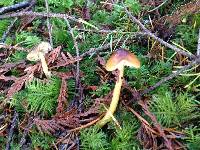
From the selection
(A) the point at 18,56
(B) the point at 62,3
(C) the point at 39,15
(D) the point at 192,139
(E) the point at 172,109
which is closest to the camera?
(D) the point at 192,139

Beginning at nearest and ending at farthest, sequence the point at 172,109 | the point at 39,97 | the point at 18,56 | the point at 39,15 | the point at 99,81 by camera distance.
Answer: the point at 172,109, the point at 39,97, the point at 99,81, the point at 18,56, the point at 39,15

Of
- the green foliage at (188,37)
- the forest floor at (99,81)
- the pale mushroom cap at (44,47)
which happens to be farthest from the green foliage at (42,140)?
the green foliage at (188,37)

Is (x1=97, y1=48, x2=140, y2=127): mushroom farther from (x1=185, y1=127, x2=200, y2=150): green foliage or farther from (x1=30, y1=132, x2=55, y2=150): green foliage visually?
(x1=185, y1=127, x2=200, y2=150): green foliage

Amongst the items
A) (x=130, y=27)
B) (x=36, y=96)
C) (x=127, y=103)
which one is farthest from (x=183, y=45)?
(x=36, y=96)

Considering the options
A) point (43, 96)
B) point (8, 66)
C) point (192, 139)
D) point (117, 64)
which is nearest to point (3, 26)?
point (8, 66)

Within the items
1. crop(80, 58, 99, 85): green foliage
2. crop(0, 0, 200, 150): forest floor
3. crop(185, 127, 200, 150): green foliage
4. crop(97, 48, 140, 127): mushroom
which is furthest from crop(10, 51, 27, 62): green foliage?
crop(185, 127, 200, 150): green foliage

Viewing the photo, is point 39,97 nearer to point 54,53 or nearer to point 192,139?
point 54,53
